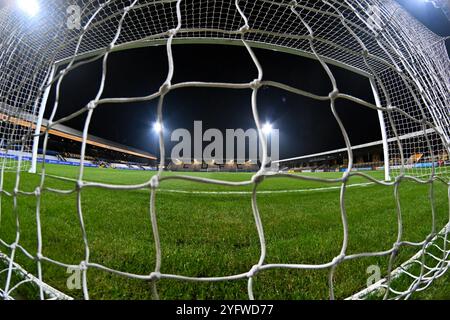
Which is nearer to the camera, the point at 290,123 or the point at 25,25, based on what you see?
the point at 25,25

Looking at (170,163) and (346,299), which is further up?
(170,163)

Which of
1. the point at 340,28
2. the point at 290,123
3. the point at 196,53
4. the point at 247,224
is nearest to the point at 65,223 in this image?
the point at 247,224

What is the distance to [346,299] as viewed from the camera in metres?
0.52

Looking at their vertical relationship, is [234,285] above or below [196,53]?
below

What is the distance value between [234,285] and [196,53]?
3.34m

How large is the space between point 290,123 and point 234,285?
1257 centimetres

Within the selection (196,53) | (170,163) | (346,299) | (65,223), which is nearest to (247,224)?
(346,299)
